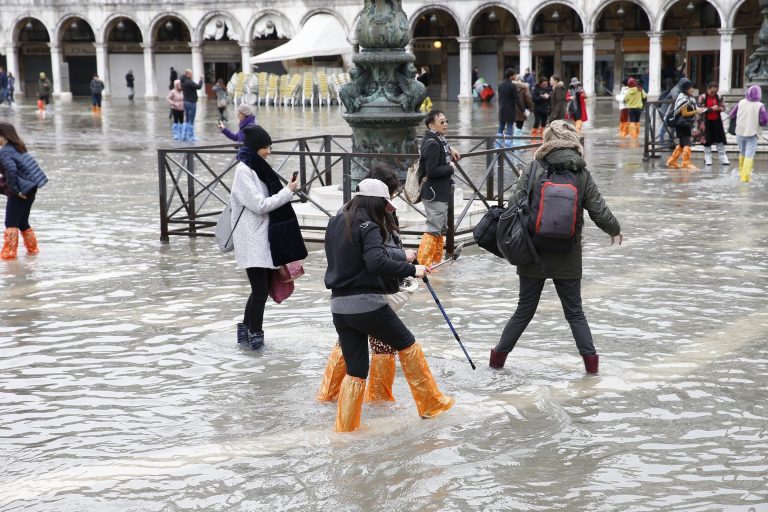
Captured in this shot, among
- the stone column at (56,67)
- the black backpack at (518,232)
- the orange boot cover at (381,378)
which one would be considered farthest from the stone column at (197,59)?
the orange boot cover at (381,378)

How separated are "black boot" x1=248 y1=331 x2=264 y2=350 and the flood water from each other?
0.42ft

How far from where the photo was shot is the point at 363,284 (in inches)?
209

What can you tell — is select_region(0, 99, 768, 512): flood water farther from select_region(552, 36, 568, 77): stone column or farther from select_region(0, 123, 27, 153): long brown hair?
select_region(552, 36, 568, 77): stone column

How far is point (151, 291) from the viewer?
8961 millimetres

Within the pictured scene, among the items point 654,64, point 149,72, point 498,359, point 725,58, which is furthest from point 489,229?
point 149,72

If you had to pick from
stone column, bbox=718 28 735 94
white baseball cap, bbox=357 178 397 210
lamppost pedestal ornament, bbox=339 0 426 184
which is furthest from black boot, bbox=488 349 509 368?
stone column, bbox=718 28 735 94

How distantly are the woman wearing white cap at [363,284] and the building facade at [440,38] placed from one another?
3731 cm

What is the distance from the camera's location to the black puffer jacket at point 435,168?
902cm

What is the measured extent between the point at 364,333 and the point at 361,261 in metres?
0.41

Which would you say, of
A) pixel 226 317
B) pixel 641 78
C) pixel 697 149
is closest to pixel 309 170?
pixel 697 149

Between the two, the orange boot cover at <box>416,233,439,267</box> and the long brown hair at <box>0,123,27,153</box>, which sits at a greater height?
the long brown hair at <box>0,123,27,153</box>

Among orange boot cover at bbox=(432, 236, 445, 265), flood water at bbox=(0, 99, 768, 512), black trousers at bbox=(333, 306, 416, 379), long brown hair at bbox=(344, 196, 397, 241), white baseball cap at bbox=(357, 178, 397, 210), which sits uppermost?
white baseball cap at bbox=(357, 178, 397, 210)

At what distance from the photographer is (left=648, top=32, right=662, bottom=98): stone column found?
1640 inches

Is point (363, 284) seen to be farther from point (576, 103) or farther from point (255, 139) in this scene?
point (576, 103)
